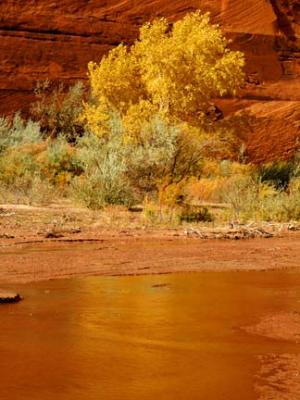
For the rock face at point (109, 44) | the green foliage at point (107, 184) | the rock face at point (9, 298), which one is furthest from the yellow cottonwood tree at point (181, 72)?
the rock face at point (9, 298)

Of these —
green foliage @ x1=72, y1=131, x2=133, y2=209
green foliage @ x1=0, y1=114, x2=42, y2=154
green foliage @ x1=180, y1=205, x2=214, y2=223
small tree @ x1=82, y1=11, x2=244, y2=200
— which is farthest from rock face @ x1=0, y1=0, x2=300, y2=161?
green foliage @ x1=180, y1=205, x2=214, y2=223

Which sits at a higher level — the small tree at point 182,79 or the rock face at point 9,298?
the small tree at point 182,79

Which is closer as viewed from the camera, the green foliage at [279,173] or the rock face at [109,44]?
the green foliage at [279,173]

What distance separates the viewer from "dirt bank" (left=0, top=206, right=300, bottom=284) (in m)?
9.09

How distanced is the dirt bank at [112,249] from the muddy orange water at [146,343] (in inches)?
34.9

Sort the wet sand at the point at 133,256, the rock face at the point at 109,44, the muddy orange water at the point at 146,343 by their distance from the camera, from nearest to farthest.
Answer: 1. the muddy orange water at the point at 146,343
2. the wet sand at the point at 133,256
3. the rock face at the point at 109,44

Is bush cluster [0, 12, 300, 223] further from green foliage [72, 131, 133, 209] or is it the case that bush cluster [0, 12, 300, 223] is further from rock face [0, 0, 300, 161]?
rock face [0, 0, 300, 161]

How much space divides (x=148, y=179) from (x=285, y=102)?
54.1 feet

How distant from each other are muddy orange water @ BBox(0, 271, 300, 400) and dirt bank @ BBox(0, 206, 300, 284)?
89 cm

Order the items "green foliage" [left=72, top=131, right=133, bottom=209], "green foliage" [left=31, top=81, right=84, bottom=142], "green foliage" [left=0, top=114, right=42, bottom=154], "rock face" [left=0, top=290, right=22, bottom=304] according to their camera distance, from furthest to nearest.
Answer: "green foliage" [left=31, top=81, right=84, bottom=142]
"green foliage" [left=0, top=114, right=42, bottom=154]
"green foliage" [left=72, top=131, right=133, bottom=209]
"rock face" [left=0, top=290, right=22, bottom=304]

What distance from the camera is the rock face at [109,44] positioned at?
99.4 ft

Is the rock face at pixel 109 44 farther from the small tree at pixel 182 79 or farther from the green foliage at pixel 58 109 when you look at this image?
the small tree at pixel 182 79

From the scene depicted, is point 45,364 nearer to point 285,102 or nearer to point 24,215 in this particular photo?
point 24,215

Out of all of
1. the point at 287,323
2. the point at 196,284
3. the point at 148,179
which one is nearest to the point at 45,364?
the point at 287,323
